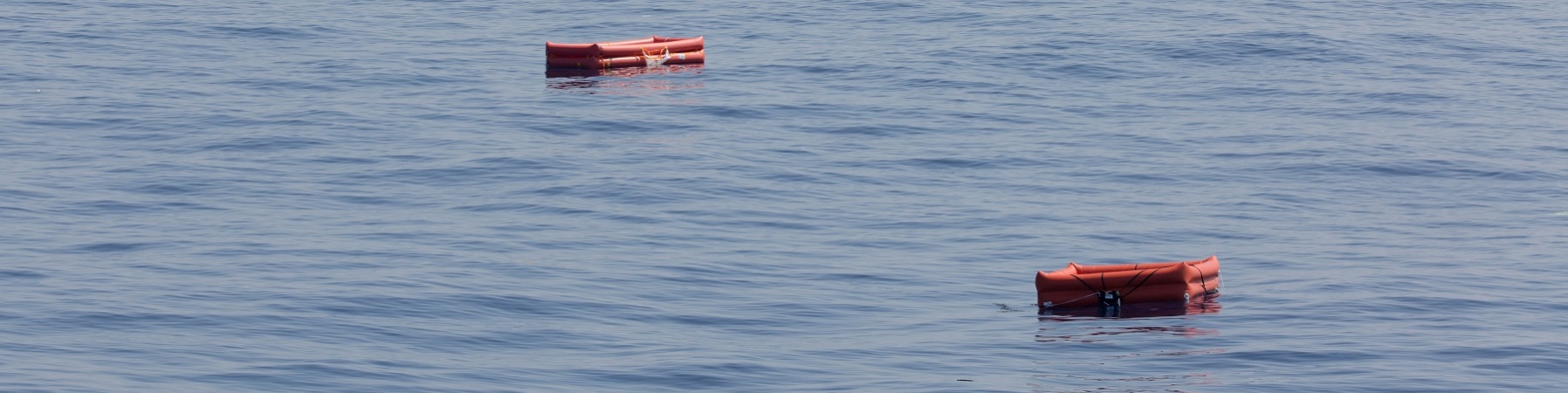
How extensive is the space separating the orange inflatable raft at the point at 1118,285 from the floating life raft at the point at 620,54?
26082 mm

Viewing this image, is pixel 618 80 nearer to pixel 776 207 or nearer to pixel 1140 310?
pixel 776 207

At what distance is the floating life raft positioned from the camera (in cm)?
5025

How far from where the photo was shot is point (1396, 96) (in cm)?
4806

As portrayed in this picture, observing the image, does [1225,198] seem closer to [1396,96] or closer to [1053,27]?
[1396,96]

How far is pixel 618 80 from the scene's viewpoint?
48969mm

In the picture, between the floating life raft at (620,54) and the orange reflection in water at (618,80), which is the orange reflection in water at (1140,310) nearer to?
the orange reflection in water at (618,80)

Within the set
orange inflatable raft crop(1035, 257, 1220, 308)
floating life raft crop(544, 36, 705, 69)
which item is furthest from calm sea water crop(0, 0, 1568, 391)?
floating life raft crop(544, 36, 705, 69)

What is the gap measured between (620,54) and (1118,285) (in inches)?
1055

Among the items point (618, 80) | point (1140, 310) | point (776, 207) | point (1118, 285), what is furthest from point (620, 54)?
point (1140, 310)

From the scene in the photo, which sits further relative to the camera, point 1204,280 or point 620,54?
point 620,54

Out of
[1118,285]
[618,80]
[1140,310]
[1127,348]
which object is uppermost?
[1118,285]

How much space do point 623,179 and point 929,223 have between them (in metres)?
6.60

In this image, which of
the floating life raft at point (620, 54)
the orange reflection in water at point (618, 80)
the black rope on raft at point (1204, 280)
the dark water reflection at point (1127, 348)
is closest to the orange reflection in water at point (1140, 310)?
the dark water reflection at point (1127, 348)

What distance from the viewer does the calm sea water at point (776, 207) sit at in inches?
890
